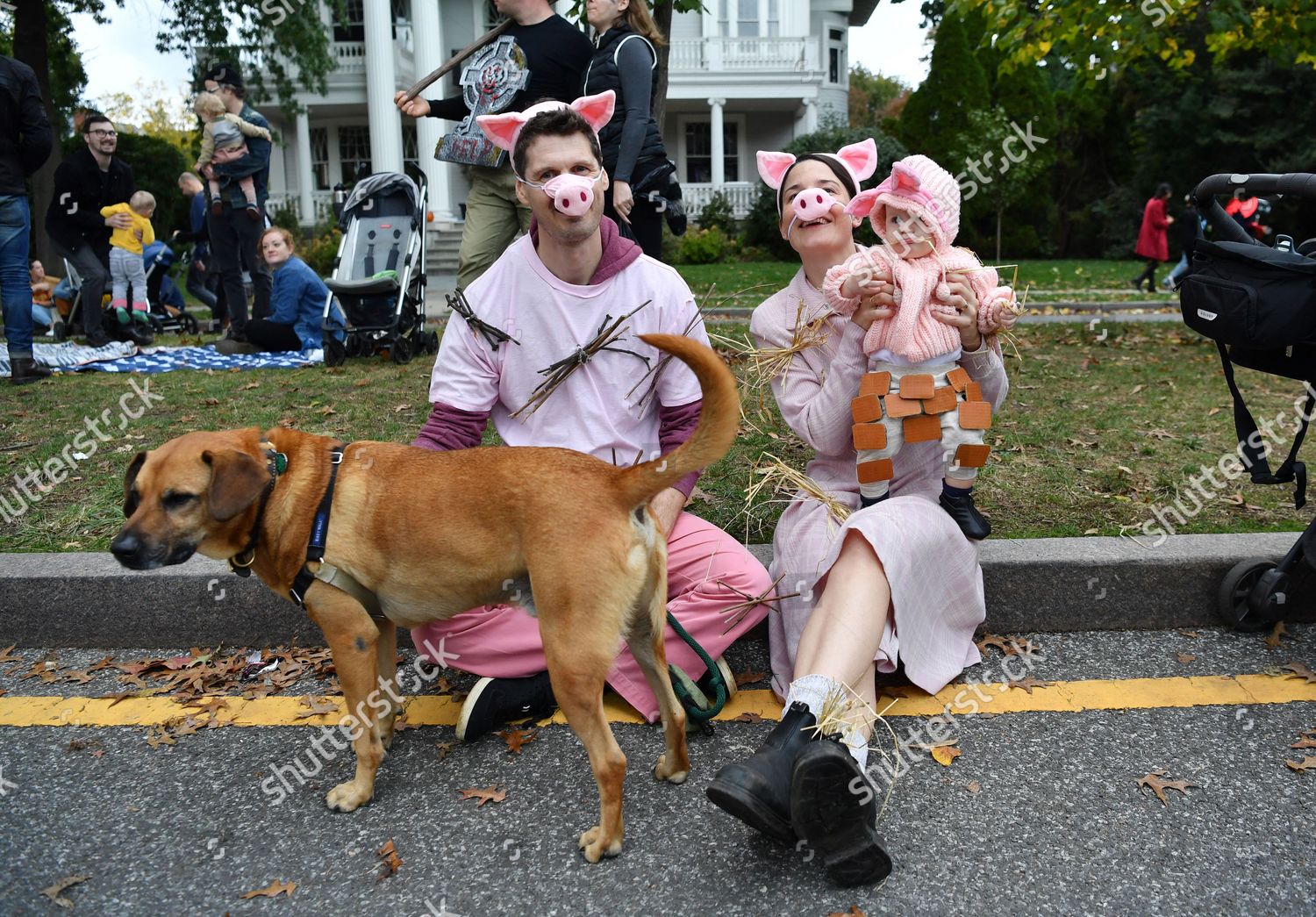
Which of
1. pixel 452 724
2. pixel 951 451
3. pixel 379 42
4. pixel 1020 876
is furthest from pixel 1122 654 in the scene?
pixel 379 42

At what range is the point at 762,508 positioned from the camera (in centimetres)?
420

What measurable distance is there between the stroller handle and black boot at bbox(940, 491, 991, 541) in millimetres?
1196

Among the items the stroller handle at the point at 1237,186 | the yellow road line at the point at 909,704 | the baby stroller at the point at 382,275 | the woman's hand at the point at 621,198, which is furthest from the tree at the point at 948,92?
the yellow road line at the point at 909,704

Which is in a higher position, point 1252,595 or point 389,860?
point 1252,595

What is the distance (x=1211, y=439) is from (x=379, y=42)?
891 inches

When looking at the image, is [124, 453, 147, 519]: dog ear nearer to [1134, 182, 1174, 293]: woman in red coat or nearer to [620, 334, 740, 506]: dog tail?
[620, 334, 740, 506]: dog tail

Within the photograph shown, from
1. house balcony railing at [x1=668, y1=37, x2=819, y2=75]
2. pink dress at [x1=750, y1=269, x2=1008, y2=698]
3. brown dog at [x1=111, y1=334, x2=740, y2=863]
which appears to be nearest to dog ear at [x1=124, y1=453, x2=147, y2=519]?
brown dog at [x1=111, y1=334, x2=740, y2=863]

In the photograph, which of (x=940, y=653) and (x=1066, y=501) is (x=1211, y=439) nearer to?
(x=1066, y=501)

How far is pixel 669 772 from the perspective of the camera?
2.71m

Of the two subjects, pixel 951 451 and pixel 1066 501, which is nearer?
pixel 951 451

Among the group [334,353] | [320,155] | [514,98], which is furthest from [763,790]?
[320,155]

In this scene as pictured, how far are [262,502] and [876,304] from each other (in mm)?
1991

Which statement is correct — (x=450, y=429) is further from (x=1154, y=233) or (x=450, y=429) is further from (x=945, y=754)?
(x=1154, y=233)

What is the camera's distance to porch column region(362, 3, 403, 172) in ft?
75.1
